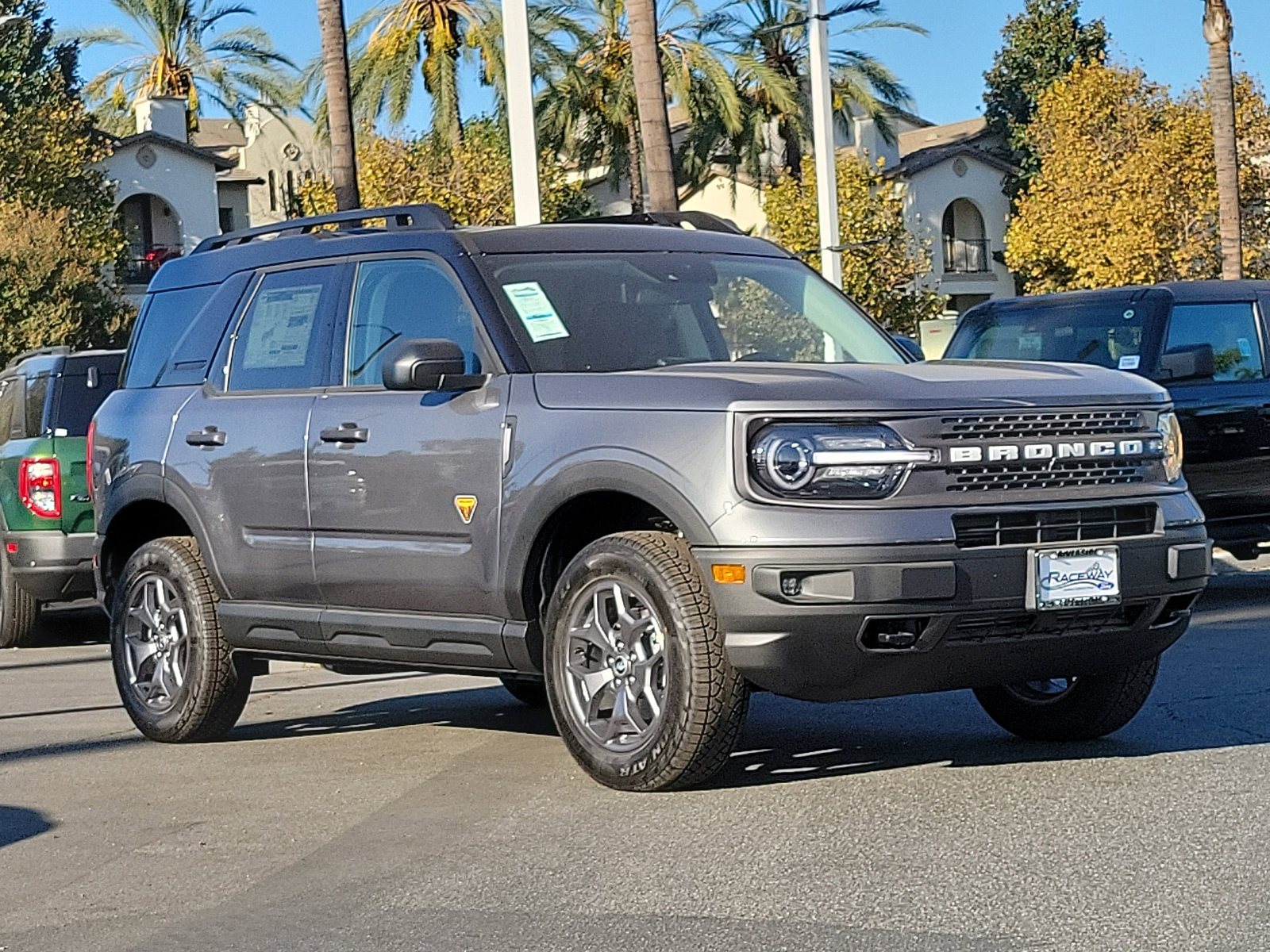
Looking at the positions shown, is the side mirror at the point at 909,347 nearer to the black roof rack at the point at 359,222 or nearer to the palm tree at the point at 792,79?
the black roof rack at the point at 359,222

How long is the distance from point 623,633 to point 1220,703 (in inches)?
112

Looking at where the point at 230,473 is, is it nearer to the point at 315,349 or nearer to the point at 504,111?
the point at 315,349

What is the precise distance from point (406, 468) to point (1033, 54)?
2337 inches

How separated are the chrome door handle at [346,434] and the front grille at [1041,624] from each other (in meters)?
2.38

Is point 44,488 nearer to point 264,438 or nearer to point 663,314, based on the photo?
point 264,438

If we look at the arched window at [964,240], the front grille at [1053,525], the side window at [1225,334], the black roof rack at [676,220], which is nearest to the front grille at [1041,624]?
the front grille at [1053,525]

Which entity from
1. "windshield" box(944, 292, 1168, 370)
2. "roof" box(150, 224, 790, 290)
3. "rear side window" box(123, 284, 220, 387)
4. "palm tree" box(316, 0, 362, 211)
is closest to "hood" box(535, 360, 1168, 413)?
"roof" box(150, 224, 790, 290)

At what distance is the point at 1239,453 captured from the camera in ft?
40.9

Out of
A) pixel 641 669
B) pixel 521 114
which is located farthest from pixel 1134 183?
pixel 641 669

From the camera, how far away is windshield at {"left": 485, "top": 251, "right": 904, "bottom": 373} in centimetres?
725

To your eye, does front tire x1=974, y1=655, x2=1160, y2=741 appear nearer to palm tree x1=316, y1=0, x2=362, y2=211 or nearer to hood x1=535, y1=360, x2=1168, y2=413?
hood x1=535, y1=360, x2=1168, y2=413

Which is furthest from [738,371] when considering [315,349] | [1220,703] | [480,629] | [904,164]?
[904,164]

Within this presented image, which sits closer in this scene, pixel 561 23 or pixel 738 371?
pixel 738 371

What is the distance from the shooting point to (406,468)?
23.9 ft
